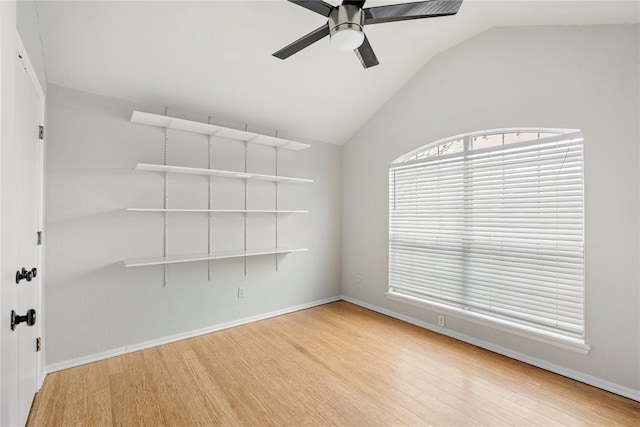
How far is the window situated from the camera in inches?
99.2

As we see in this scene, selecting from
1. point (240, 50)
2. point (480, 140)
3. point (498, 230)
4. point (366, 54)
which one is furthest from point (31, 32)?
point (498, 230)

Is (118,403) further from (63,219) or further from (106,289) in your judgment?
(63,219)

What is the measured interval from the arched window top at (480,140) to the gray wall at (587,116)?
0.07 metres

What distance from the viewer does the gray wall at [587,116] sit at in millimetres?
2221

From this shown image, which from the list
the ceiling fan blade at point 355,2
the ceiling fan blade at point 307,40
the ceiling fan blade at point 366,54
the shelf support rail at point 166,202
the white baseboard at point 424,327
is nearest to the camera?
the ceiling fan blade at point 355,2

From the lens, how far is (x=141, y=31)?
2.35 meters

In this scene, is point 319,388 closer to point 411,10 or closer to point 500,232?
point 500,232

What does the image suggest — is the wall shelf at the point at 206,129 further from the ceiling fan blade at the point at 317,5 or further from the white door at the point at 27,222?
the ceiling fan blade at the point at 317,5

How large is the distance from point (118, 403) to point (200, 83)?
2.72 m

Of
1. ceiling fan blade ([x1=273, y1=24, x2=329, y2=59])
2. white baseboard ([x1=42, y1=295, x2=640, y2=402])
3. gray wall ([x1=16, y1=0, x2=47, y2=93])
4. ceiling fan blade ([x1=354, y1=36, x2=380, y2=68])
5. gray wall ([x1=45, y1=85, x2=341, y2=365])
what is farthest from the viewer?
gray wall ([x1=45, y1=85, x2=341, y2=365])

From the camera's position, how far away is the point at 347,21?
5.96ft

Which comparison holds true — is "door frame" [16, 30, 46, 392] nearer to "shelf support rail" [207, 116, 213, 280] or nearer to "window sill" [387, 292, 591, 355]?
"shelf support rail" [207, 116, 213, 280]

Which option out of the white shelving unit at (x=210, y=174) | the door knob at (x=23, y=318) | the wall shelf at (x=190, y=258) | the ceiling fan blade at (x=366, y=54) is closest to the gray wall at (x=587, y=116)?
the ceiling fan blade at (x=366, y=54)

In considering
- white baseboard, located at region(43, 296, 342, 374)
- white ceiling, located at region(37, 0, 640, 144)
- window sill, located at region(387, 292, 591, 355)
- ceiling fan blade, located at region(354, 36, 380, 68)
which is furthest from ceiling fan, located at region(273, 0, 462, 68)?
white baseboard, located at region(43, 296, 342, 374)
